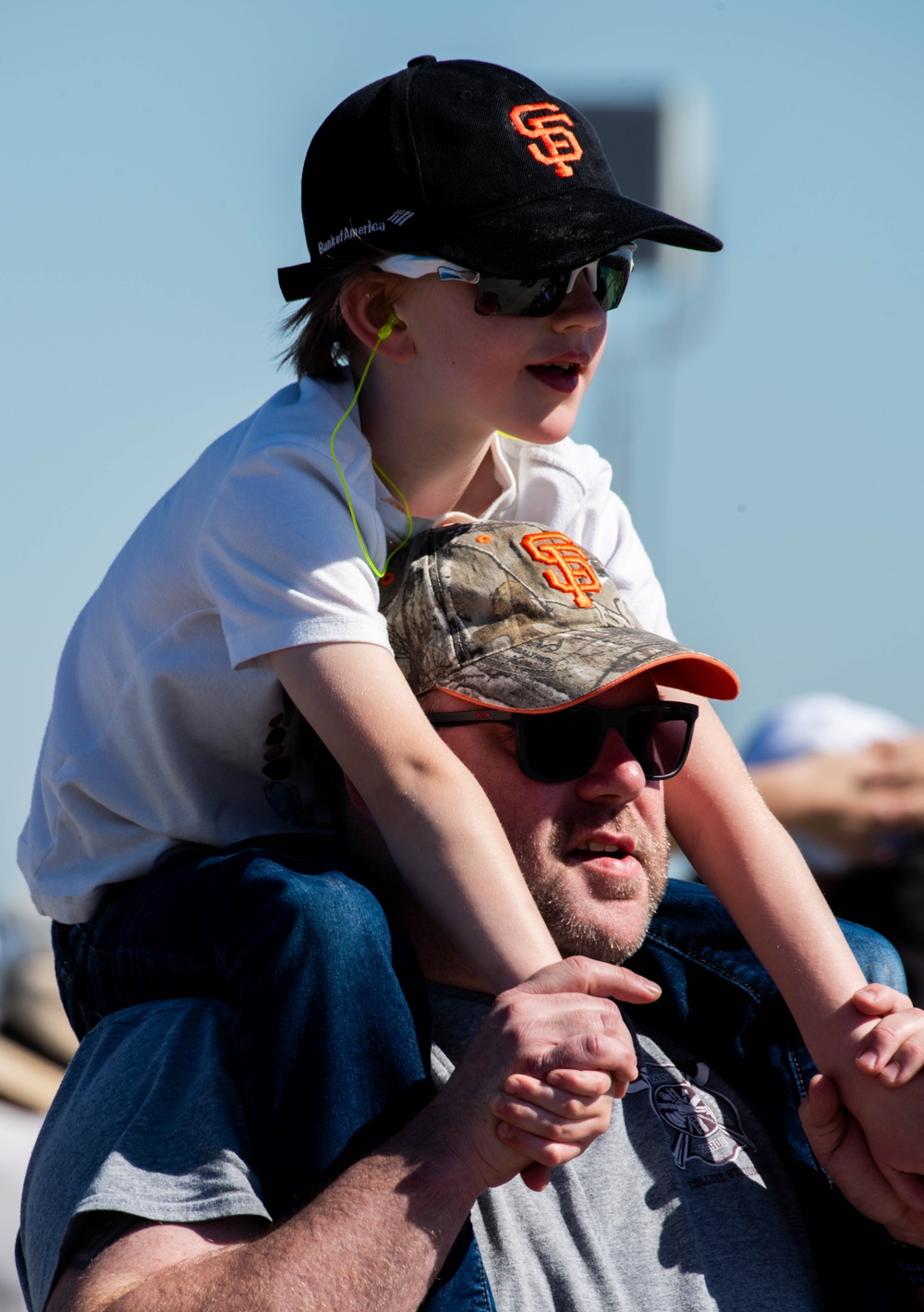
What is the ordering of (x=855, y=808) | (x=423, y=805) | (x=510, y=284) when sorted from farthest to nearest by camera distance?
(x=855, y=808) → (x=510, y=284) → (x=423, y=805)

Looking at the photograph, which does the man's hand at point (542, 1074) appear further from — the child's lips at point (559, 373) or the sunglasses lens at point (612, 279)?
the sunglasses lens at point (612, 279)

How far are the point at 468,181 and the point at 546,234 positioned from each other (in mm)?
176

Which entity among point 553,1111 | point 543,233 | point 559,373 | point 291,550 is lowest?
point 553,1111

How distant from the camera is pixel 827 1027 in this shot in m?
2.50

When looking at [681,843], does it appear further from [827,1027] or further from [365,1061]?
[365,1061]

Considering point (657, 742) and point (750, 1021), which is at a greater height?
point (657, 742)

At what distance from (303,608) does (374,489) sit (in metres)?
0.36

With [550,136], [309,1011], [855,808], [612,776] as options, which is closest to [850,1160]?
[612,776]

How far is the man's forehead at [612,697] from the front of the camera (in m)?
2.69

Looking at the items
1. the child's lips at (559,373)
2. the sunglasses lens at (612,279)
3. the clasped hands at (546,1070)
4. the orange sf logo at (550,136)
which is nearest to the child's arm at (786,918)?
the clasped hands at (546,1070)

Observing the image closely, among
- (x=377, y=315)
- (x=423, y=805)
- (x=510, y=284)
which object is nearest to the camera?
(x=423, y=805)

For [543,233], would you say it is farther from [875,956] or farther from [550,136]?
[875,956]

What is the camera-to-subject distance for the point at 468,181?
2629mm

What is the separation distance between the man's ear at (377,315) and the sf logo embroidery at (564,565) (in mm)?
418
